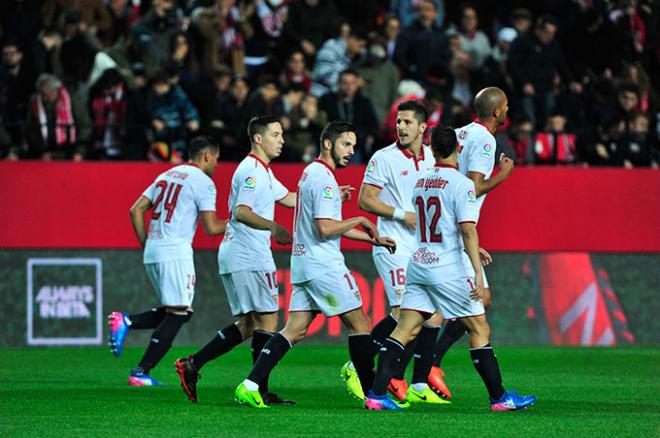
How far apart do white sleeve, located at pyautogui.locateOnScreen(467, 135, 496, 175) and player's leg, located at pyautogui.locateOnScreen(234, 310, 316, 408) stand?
6.14 ft

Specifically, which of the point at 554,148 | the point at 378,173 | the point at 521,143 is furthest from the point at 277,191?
the point at 554,148

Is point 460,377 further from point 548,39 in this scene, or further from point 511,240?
point 548,39

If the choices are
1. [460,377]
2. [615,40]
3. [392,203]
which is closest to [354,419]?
[392,203]

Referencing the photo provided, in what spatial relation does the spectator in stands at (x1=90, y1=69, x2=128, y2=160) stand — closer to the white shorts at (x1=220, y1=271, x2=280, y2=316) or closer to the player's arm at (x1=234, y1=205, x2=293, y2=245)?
the white shorts at (x1=220, y1=271, x2=280, y2=316)

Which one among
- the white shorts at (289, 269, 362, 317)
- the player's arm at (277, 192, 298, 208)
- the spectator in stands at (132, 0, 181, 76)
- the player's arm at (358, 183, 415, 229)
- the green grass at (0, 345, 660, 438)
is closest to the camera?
the green grass at (0, 345, 660, 438)

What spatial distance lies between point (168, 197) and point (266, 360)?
2.95m

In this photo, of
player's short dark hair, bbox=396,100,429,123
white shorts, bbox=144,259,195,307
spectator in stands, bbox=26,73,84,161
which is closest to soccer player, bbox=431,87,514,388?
player's short dark hair, bbox=396,100,429,123

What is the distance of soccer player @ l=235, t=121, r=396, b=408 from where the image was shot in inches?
422

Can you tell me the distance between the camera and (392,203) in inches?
468

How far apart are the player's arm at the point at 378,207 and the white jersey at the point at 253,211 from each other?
731 mm

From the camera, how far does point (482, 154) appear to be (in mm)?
11219

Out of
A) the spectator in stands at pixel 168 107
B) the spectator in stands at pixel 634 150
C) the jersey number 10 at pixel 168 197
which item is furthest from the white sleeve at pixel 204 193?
the spectator in stands at pixel 634 150

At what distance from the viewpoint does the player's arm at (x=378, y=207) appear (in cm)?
1160

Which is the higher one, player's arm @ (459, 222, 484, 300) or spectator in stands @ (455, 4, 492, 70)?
spectator in stands @ (455, 4, 492, 70)
